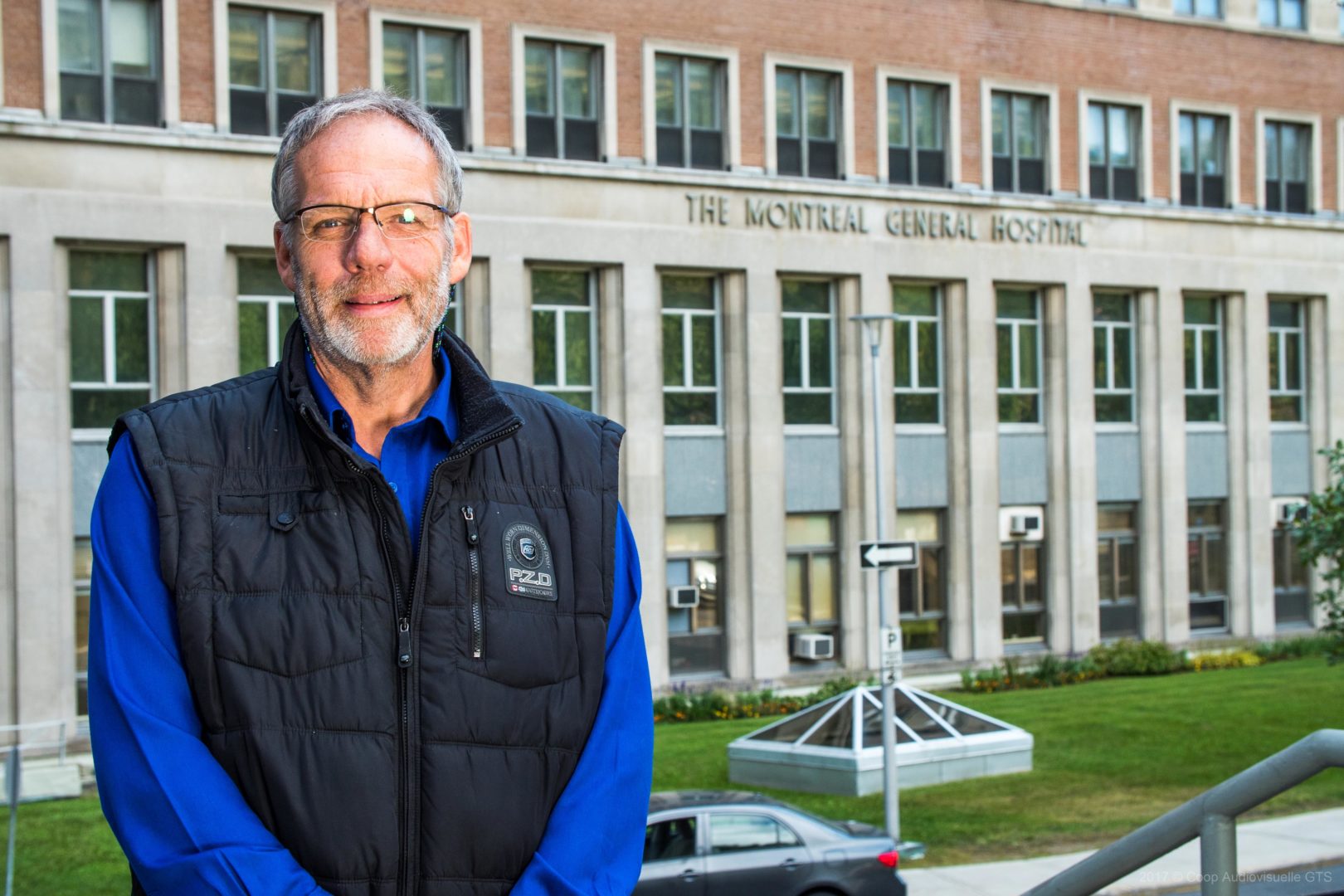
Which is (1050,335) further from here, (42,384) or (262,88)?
(42,384)

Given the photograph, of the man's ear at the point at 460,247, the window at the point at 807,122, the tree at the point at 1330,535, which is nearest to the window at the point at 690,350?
the window at the point at 807,122

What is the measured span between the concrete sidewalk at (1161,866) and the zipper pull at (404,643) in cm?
1292

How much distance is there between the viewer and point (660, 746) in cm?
2512

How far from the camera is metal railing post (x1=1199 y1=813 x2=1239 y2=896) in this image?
3.62 metres

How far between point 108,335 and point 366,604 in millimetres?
25437

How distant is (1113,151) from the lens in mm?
36344

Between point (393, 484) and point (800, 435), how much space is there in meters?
29.4

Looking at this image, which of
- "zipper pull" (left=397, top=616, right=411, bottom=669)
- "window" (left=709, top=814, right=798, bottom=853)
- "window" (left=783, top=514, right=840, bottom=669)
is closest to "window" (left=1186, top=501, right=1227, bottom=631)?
"window" (left=783, top=514, right=840, bottom=669)

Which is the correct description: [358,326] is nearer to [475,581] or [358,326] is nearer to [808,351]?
[475,581]

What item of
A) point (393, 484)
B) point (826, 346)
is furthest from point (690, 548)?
point (393, 484)

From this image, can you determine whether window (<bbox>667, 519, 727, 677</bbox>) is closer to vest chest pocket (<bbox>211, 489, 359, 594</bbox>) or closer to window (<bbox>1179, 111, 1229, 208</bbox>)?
window (<bbox>1179, 111, 1229, 208</bbox>)

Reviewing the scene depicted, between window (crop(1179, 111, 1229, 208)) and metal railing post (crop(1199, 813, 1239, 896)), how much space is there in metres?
35.7

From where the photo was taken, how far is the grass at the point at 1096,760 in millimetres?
19219

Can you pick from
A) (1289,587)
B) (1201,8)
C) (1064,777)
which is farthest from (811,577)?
(1201,8)
